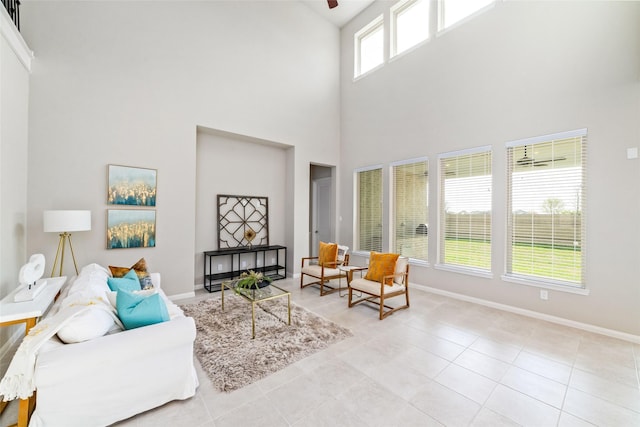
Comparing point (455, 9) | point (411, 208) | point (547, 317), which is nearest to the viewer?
point (547, 317)

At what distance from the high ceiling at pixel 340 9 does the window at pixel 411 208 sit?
3.78 metres

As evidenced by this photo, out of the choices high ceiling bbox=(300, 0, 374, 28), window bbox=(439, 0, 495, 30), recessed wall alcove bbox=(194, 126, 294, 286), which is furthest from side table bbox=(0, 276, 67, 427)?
high ceiling bbox=(300, 0, 374, 28)

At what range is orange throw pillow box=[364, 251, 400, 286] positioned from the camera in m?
3.76

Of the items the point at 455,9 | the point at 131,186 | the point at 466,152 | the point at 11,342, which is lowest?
the point at 11,342

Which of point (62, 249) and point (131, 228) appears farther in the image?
point (131, 228)

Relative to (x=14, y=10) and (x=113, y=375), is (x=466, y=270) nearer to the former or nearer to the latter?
(x=113, y=375)

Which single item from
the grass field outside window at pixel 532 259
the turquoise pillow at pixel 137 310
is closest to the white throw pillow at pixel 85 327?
the turquoise pillow at pixel 137 310

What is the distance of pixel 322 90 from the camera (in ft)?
20.4

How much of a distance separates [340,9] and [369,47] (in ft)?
3.42

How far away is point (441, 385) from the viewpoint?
7.15ft

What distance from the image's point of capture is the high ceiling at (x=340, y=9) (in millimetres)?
5824

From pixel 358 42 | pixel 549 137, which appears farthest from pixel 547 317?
pixel 358 42

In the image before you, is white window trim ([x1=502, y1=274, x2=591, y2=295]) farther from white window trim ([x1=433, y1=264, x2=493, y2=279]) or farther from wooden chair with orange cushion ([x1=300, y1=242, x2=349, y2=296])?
wooden chair with orange cushion ([x1=300, y1=242, x2=349, y2=296])

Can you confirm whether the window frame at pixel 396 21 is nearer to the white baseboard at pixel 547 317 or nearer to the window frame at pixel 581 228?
the window frame at pixel 581 228
